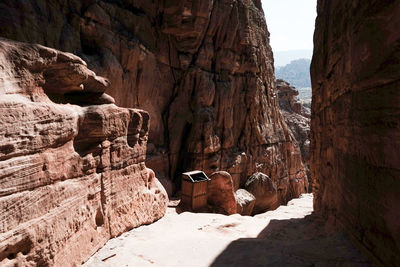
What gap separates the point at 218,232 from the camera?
7312 mm

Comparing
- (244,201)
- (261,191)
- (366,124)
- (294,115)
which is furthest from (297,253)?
(294,115)

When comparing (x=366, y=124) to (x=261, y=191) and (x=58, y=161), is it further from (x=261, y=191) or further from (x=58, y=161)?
(x=261, y=191)

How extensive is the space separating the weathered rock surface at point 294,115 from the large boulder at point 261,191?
16.3m

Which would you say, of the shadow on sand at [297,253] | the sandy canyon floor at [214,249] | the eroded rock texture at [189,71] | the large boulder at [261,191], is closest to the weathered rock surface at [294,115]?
the eroded rock texture at [189,71]

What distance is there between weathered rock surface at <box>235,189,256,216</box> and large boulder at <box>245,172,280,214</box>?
994 millimetres

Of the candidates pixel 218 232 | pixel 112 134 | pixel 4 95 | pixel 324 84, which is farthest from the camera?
pixel 324 84

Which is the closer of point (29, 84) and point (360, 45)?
point (29, 84)

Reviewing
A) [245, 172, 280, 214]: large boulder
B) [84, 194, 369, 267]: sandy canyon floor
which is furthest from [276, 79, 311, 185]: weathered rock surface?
[84, 194, 369, 267]: sandy canyon floor

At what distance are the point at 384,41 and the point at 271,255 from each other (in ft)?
13.3

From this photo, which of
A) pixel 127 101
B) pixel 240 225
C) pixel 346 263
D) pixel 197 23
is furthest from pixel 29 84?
pixel 197 23

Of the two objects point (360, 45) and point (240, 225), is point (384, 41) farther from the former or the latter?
point (240, 225)

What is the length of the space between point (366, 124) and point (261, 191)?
18164 millimetres

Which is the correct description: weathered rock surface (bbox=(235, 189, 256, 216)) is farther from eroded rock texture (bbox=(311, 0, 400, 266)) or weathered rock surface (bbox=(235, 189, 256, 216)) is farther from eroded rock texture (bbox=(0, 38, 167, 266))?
eroded rock texture (bbox=(0, 38, 167, 266))

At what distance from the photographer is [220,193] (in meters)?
12.3
